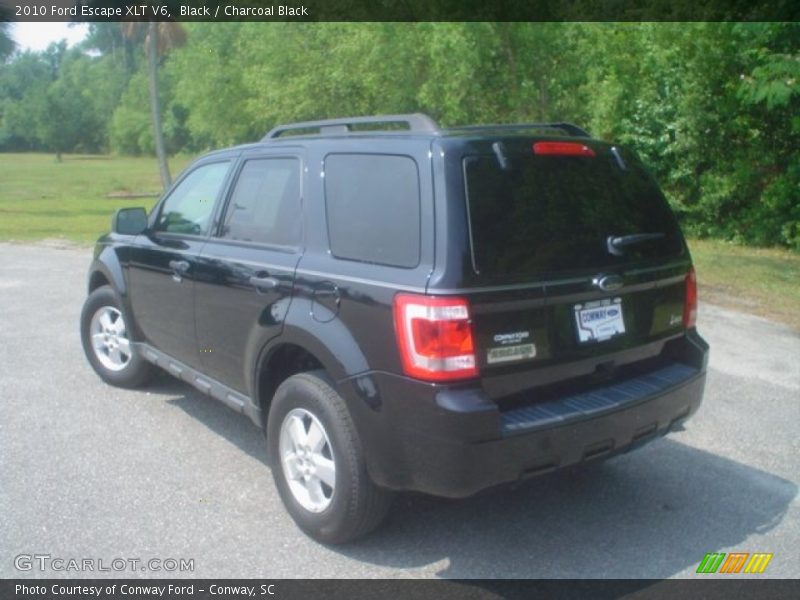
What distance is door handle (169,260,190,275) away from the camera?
194 inches

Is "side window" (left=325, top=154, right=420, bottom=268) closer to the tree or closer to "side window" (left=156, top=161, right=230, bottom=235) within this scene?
"side window" (left=156, top=161, right=230, bottom=235)

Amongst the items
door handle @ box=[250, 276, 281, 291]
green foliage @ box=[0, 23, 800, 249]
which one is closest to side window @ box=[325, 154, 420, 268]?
door handle @ box=[250, 276, 281, 291]

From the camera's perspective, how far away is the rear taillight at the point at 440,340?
333cm

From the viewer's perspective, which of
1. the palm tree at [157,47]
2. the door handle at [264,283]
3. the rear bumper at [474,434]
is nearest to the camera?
the rear bumper at [474,434]

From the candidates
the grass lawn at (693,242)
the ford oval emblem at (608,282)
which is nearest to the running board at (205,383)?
the ford oval emblem at (608,282)

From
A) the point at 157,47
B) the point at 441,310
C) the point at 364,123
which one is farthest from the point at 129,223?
the point at 157,47

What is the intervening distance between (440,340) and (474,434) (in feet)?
1.31

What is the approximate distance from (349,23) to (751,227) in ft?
31.9

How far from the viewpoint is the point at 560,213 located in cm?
377

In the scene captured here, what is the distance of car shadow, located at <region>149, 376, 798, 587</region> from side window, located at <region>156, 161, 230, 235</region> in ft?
4.80

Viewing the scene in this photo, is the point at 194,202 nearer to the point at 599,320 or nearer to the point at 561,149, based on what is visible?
the point at 561,149

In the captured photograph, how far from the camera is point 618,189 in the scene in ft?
13.5

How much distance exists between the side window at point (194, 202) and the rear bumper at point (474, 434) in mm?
1948

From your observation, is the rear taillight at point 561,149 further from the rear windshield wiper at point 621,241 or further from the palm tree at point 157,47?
the palm tree at point 157,47
